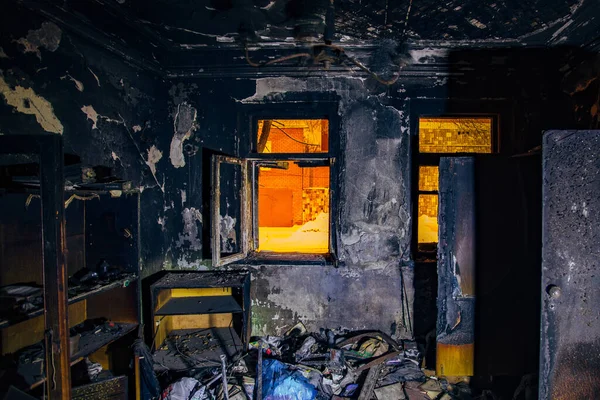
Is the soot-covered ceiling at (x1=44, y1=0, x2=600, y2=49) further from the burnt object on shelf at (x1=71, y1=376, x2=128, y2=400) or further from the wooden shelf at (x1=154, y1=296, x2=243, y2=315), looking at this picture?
the burnt object on shelf at (x1=71, y1=376, x2=128, y2=400)

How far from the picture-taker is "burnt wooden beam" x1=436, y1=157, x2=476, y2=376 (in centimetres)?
258

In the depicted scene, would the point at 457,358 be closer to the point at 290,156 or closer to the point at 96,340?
the point at 290,156

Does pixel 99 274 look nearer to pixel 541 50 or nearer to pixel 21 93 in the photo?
pixel 21 93

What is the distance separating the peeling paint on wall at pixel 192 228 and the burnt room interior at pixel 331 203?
0.11 ft

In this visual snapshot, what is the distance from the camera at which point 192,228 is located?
3545 mm

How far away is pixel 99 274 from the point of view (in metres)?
2.47

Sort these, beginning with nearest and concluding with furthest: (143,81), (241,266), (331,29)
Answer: (331,29) → (143,81) → (241,266)

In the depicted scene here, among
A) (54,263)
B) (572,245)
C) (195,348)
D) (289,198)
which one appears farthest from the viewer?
(289,198)

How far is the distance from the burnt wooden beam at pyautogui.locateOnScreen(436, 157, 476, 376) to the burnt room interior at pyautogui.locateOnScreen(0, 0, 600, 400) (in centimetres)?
1

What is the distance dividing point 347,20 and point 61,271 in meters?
2.75

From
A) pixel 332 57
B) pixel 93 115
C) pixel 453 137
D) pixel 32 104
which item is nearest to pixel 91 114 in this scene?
pixel 93 115

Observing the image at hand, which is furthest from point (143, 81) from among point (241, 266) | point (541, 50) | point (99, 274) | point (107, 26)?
point (541, 50)

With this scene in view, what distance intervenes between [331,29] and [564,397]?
3057mm

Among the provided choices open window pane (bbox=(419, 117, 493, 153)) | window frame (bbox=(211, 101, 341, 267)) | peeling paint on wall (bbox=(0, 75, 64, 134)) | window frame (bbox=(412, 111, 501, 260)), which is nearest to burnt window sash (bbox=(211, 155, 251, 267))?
A: window frame (bbox=(211, 101, 341, 267))
